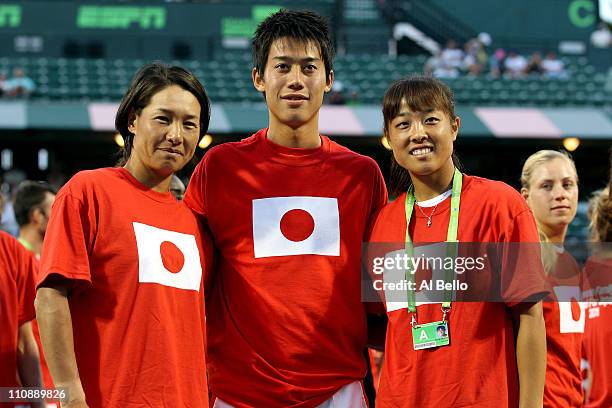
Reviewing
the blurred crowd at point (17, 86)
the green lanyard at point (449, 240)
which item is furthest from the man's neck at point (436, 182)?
the blurred crowd at point (17, 86)

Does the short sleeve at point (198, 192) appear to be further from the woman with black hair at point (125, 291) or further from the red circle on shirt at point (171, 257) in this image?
the red circle on shirt at point (171, 257)

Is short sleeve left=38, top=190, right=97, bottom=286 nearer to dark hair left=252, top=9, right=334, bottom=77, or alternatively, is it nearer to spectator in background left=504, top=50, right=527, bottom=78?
dark hair left=252, top=9, right=334, bottom=77

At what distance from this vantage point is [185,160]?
3.01 m

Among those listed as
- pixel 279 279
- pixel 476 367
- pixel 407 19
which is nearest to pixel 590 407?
pixel 476 367

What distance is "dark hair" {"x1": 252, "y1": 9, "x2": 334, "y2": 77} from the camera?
3.17 meters

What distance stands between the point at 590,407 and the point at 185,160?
2.01m

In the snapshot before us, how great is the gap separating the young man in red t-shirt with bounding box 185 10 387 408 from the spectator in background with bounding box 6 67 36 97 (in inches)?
565

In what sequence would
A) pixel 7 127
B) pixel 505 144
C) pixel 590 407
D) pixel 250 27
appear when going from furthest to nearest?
pixel 250 27 → pixel 505 144 → pixel 7 127 → pixel 590 407

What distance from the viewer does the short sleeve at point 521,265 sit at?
2717mm

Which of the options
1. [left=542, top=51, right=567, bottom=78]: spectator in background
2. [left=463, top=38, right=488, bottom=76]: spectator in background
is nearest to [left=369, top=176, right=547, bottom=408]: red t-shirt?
[left=463, top=38, right=488, bottom=76]: spectator in background

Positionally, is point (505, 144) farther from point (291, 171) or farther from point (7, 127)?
A: point (291, 171)

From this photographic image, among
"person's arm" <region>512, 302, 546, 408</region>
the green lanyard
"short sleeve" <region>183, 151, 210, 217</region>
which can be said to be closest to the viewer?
"person's arm" <region>512, 302, 546, 408</region>

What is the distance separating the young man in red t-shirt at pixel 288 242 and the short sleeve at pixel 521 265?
56 centimetres

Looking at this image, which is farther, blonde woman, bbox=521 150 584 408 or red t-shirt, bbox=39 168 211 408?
blonde woman, bbox=521 150 584 408
